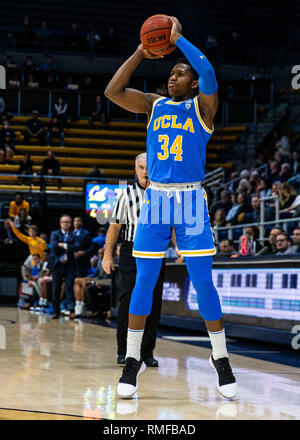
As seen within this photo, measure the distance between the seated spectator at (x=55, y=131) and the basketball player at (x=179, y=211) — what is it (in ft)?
52.4

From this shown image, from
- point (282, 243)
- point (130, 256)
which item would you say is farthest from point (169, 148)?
point (282, 243)

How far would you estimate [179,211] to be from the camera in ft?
12.7

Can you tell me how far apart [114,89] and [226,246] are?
6.23 m

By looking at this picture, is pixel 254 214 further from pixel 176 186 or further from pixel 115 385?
pixel 176 186

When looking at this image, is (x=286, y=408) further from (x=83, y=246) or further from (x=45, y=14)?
(x=45, y=14)

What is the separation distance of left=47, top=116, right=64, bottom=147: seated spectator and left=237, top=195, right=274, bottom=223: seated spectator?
888cm

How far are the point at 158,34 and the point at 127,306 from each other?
2562 millimetres

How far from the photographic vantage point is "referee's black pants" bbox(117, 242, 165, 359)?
559 cm

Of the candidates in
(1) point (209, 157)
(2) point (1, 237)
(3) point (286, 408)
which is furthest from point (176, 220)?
(1) point (209, 157)

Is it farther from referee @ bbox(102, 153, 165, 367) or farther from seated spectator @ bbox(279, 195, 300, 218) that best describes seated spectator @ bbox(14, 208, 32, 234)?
referee @ bbox(102, 153, 165, 367)

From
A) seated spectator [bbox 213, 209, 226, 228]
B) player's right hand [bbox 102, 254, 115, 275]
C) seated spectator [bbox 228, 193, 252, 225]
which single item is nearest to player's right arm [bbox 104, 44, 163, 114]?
player's right hand [bbox 102, 254, 115, 275]

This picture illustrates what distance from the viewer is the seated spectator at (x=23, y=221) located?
1615 cm

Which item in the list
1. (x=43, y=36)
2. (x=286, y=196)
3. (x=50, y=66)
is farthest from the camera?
(x=43, y=36)

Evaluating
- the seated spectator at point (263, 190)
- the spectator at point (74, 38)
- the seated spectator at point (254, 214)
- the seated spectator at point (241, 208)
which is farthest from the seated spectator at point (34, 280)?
the spectator at point (74, 38)
